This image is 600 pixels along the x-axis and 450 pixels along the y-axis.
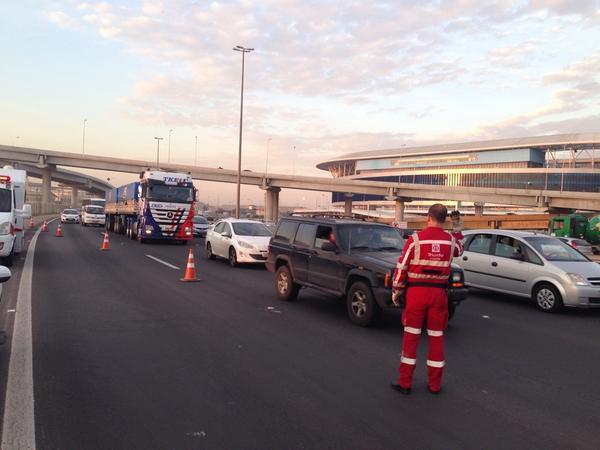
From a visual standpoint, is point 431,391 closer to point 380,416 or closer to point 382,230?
point 380,416

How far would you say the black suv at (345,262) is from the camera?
323 inches

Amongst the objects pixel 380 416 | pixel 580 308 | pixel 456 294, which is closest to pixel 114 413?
pixel 380 416

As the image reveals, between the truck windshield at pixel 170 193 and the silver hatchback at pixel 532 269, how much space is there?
625 inches

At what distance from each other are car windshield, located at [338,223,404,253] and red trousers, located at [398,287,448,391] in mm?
3900

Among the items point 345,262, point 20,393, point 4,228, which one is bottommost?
point 20,393

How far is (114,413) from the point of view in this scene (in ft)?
14.9

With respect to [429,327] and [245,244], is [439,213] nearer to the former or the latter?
[429,327]

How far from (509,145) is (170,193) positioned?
9946 cm

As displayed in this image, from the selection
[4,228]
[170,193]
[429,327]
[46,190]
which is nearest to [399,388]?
[429,327]

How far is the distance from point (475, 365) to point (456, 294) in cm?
181

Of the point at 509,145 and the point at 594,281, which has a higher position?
the point at 509,145

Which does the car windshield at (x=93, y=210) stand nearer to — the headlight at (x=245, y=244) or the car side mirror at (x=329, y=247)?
the headlight at (x=245, y=244)

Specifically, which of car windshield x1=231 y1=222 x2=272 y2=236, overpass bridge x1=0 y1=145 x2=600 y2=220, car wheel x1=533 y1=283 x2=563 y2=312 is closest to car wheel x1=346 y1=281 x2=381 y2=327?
car wheel x1=533 y1=283 x2=563 y2=312

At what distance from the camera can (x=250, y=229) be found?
59.6ft
